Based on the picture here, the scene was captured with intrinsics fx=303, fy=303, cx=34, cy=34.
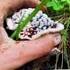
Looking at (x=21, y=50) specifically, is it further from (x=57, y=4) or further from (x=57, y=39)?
(x=57, y=4)

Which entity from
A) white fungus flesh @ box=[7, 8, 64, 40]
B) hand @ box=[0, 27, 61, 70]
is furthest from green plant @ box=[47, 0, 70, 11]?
hand @ box=[0, 27, 61, 70]

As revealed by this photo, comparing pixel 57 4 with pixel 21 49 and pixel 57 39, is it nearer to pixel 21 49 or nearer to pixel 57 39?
pixel 57 39

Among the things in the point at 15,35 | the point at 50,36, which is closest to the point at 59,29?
the point at 50,36

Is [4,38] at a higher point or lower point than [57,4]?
lower

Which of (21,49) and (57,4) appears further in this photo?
(57,4)

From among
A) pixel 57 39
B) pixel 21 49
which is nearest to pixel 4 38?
pixel 21 49

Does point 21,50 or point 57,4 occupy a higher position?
point 57,4

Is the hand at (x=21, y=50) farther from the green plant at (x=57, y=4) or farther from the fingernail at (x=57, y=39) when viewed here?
the green plant at (x=57, y=4)

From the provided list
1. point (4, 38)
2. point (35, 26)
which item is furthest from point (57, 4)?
point (4, 38)

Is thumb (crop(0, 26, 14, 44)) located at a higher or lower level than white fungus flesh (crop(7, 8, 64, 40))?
lower

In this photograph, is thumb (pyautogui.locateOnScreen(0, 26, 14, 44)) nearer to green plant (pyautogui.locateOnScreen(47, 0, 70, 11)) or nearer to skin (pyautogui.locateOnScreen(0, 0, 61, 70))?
skin (pyautogui.locateOnScreen(0, 0, 61, 70))

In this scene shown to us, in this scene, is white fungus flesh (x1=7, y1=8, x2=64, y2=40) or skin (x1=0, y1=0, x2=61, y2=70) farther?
white fungus flesh (x1=7, y1=8, x2=64, y2=40)
